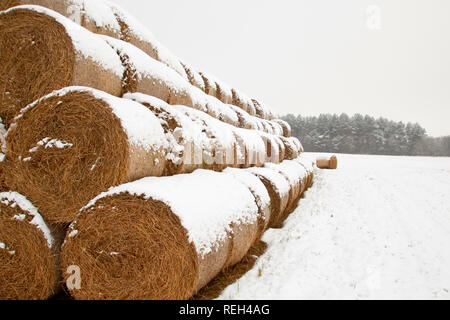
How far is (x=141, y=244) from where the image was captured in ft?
7.60

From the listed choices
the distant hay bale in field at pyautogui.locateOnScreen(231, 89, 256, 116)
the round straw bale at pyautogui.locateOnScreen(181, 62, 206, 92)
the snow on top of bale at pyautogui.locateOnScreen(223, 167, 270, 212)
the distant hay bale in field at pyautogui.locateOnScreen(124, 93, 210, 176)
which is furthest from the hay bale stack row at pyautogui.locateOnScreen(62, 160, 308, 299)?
the distant hay bale in field at pyautogui.locateOnScreen(231, 89, 256, 116)

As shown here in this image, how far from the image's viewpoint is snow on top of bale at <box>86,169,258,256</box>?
226 centimetres

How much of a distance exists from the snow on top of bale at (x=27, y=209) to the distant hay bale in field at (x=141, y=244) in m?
0.24

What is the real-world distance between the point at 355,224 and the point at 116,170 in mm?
4752

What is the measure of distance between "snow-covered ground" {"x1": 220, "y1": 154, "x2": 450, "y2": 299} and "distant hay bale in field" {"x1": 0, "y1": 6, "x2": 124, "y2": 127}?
264 cm

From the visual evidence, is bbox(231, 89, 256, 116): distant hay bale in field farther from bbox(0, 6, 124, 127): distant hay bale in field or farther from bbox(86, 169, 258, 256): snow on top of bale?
bbox(0, 6, 124, 127): distant hay bale in field

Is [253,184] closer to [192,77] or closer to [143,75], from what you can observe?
[143,75]

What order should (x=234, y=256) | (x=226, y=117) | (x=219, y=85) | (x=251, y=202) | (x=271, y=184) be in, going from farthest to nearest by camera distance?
(x=219, y=85) < (x=226, y=117) < (x=271, y=184) < (x=251, y=202) < (x=234, y=256)

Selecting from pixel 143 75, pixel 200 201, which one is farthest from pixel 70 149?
pixel 143 75

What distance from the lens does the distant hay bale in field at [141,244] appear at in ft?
7.37

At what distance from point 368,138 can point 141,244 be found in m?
59.7
